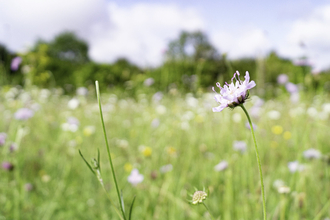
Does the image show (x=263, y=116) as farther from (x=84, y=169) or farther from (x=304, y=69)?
(x=84, y=169)

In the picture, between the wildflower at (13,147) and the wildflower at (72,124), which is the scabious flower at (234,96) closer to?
the wildflower at (13,147)

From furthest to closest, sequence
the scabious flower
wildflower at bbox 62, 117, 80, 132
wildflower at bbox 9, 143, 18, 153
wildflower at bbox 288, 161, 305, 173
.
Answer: wildflower at bbox 62, 117, 80, 132
wildflower at bbox 9, 143, 18, 153
wildflower at bbox 288, 161, 305, 173
the scabious flower

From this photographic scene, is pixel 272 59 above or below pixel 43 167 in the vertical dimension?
below

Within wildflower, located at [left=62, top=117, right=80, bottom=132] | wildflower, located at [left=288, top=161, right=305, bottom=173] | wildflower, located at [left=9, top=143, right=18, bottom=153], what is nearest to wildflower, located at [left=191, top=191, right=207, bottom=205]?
wildflower, located at [left=288, top=161, right=305, bottom=173]

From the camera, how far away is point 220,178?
1.46m

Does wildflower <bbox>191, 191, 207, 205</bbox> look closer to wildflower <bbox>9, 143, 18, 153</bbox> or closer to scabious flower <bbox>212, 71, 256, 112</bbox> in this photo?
scabious flower <bbox>212, 71, 256, 112</bbox>

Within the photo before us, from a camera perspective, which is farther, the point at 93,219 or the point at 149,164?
the point at 149,164

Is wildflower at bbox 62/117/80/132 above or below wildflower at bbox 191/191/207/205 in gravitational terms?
below

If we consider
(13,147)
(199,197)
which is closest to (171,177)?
(13,147)

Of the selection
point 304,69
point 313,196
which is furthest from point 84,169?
point 304,69

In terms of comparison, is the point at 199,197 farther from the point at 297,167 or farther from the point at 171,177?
the point at 171,177

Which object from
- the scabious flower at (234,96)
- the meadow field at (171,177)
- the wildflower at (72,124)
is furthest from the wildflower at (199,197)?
the wildflower at (72,124)

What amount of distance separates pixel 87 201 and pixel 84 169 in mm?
331

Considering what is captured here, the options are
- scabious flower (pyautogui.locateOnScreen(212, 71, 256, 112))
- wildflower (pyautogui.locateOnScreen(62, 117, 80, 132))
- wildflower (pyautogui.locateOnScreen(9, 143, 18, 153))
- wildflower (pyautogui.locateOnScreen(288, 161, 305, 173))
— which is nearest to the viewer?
scabious flower (pyautogui.locateOnScreen(212, 71, 256, 112))
